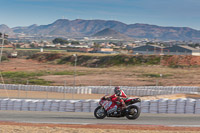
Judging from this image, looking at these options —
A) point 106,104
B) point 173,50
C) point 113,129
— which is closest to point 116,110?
point 106,104

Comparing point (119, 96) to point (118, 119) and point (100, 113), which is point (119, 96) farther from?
point (100, 113)

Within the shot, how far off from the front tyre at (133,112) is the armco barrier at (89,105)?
3.18 metres

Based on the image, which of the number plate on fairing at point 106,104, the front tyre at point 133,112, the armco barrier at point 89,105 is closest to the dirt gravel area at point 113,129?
the front tyre at point 133,112

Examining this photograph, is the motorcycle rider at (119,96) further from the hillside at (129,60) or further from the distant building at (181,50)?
the distant building at (181,50)

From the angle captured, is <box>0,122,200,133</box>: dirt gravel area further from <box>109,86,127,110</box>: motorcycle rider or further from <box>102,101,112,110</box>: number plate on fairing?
<box>102,101,112,110</box>: number plate on fairing

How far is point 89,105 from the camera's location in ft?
71.3

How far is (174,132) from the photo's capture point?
14141mm

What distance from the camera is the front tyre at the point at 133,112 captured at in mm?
17219

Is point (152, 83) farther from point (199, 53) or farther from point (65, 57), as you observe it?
point (65, 57)

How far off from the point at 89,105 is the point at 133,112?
4998mm

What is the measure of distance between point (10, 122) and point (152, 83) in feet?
133

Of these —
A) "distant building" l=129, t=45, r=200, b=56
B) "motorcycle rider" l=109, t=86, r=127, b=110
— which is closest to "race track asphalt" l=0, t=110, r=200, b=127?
"motorcycle rider" l=109, t=86, r=127, b=110

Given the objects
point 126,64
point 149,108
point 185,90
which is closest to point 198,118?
point 149,108

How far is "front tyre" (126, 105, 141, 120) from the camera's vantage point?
17.2 metres
